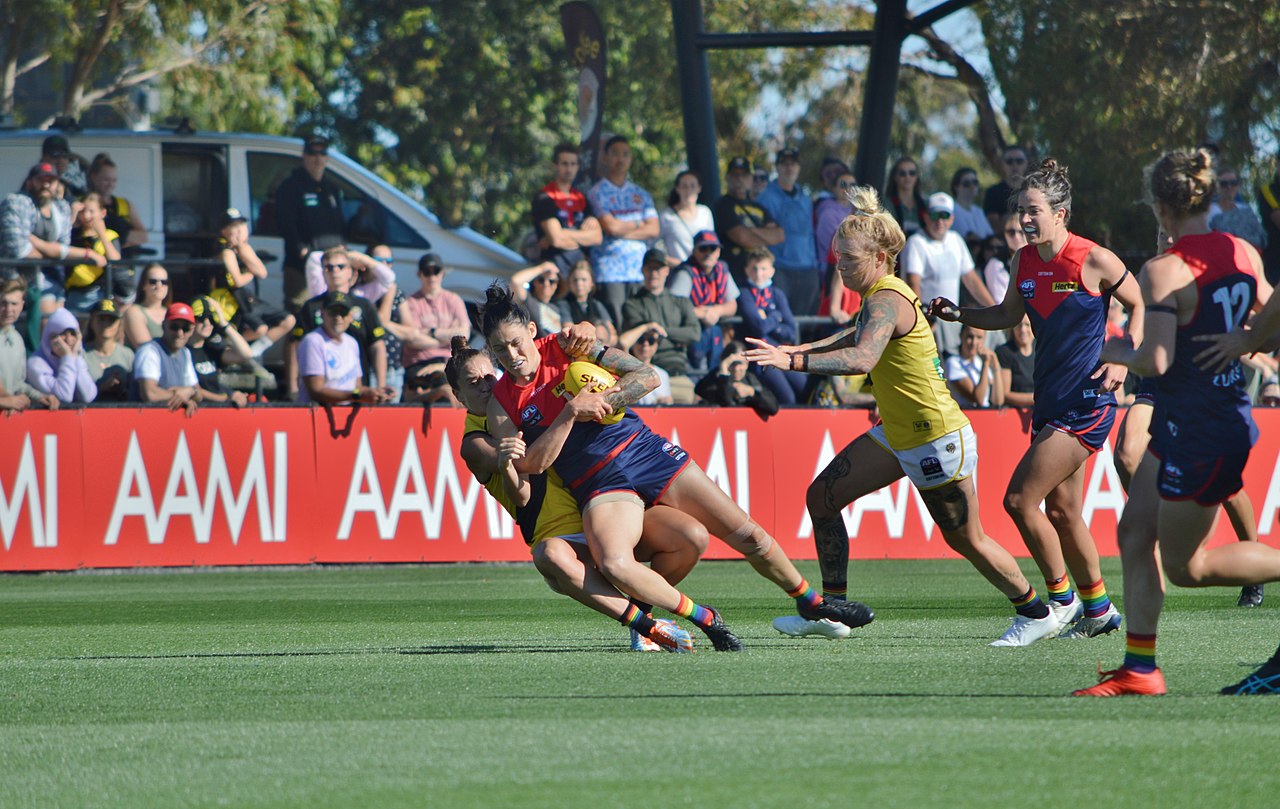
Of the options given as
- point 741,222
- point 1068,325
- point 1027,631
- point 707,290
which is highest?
point 741,222

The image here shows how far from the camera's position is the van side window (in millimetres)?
17781

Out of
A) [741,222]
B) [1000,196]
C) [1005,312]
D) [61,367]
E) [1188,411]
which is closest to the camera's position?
[1188,411]

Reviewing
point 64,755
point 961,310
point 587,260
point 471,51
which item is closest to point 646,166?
point 471,51

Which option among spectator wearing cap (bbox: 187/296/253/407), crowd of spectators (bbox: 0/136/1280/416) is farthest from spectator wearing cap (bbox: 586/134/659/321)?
spectator wearing cap (bbox: 187/296/253/407)

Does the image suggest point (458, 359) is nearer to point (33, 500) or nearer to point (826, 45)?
point (33, 500)

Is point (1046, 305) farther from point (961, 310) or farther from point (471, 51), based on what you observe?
point (471, 51)

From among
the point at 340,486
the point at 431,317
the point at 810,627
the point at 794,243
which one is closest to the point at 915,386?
the point at 810,627

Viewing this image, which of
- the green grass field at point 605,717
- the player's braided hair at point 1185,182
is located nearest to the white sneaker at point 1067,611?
the green grass field at point 605,717

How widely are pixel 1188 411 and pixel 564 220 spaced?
1158 centimetres

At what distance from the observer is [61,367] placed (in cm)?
1511

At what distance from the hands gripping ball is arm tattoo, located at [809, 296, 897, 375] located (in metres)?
1.05

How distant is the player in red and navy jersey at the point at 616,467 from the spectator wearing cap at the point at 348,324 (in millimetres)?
7667

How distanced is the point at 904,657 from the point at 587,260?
9.82m

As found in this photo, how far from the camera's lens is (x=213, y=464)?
15.0 m
